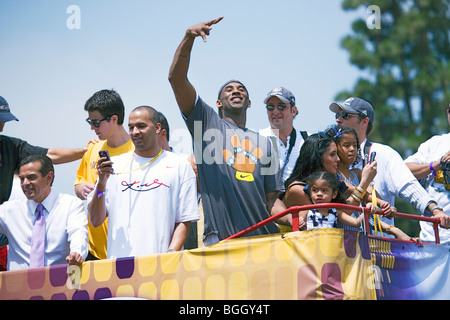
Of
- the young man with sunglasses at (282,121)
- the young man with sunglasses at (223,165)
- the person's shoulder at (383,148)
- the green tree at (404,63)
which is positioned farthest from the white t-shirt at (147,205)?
the green tree at (404,63)

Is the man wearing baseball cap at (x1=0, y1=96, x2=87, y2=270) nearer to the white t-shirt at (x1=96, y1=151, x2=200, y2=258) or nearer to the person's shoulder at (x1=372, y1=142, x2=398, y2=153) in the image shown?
the white t-shirt at (x1=96, y1=151, x2=200, y2=258)

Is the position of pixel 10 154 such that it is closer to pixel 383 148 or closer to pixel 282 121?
pixel 282 121

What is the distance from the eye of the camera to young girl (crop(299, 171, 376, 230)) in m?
5.66

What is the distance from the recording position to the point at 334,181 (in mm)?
5945

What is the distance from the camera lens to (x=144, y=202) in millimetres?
5930

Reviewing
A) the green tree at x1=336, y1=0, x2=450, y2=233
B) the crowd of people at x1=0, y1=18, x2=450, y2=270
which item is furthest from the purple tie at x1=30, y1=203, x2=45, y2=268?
the green tree at x1=336, y1=0, x2=450, y2=233

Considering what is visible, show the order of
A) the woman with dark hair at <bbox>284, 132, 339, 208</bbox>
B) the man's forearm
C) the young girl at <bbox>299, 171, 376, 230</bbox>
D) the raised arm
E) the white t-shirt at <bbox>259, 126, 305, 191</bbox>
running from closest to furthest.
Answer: the young girl at <bbox>299, 171, 376, 230</bbox> → the raised arm → the man's forearm → the woman with dark hair at <bbox>284, 132, 339, 208</bbox> → the white t-shirt at <bbox>259, 126, 305, 191</bbox>

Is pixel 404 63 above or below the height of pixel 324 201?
above

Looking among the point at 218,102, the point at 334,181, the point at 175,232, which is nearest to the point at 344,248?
the point at 334,181

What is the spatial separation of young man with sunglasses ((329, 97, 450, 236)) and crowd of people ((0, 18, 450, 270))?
1 cm

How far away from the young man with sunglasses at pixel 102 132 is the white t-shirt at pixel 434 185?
122 inches

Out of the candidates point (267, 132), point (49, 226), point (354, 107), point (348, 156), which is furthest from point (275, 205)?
point (49, 226)

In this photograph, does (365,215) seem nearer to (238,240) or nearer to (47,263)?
(238,240)

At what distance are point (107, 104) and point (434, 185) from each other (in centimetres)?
347
